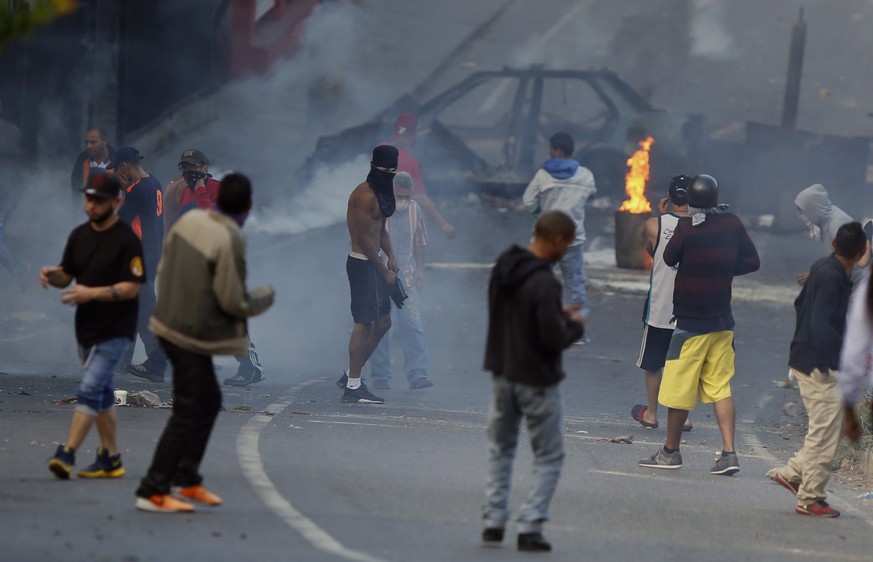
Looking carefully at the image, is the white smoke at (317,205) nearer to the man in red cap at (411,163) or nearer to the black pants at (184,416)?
the man in red cap at (411,163)

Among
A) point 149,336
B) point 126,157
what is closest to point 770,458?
point 149,336

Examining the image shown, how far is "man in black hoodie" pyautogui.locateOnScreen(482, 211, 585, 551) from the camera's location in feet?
20.2

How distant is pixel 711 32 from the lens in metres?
36.8

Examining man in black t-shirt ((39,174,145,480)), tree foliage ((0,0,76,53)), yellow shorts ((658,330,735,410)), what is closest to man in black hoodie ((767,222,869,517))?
yellow shorts ((658,330,735,410))

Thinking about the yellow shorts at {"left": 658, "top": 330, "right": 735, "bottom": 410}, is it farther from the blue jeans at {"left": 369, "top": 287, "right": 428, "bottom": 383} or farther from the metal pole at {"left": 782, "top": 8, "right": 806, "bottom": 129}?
the metal pole at {"left": 782, "top": 8, "right": 806, "bottom": 129}

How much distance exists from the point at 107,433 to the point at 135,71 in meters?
16.7

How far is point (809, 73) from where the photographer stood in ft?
113

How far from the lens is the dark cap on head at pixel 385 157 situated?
10.4 m

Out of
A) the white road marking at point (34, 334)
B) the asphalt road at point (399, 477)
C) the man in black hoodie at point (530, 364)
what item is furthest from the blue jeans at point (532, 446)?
the white road marking at point (34, 334)

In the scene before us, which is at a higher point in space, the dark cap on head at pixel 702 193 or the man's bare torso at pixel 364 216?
the dark cap on head at pixel 702 193

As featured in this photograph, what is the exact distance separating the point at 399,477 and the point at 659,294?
289 cm

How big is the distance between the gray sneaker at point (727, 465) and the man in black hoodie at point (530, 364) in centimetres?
268

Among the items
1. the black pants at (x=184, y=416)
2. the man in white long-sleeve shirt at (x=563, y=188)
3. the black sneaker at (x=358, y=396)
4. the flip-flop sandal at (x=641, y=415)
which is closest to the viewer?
the black pants at (x=184, y=416)

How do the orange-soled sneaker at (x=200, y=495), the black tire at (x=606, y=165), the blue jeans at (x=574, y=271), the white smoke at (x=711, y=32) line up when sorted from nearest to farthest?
the orange-soled sneaker at (x=200, y=495) < the blue jeans at (x=574, y=271) < the black tire at (x=606, y=165) < the white smoke at (x=711, y=32)
